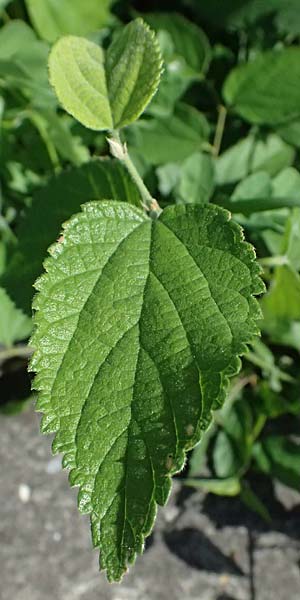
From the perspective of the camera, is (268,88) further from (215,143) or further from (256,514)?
(256,514)

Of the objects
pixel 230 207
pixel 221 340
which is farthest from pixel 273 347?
pixel 221 340

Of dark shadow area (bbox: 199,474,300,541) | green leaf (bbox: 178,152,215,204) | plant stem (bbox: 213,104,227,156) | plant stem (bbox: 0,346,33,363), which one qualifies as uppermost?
green leaf (bbox: 178,152,215,204)

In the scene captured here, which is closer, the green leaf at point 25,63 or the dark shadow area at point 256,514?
the green leaf at point 25,63

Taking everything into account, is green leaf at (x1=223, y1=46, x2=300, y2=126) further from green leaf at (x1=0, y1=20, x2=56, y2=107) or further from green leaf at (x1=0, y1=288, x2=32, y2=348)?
green leaf at (x1=0, y1=288, x2=32, y2=348)

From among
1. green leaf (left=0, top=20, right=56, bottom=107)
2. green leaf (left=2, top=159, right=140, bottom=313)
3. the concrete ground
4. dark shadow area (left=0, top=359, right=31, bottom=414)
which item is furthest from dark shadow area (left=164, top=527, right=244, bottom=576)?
green leaf (left=0, top=20, right=56, bottom=107)

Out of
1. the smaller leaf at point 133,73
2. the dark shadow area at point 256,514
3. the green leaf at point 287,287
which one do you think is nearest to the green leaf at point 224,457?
the dark shadow area at point 256,514

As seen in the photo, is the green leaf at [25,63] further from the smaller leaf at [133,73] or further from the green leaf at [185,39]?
the smaller leaf at [133,73]
